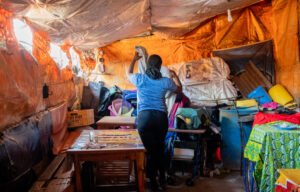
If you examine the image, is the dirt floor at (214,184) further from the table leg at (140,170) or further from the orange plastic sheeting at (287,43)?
the orange plastic sheeting at (287,43)

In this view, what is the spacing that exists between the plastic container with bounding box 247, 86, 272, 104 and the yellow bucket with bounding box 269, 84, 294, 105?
0.28ft

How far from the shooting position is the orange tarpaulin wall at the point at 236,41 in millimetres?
4398

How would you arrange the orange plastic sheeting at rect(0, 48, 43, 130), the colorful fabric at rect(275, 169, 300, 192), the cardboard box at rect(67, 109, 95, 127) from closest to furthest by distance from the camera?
the colorful fabric at rect(275, 169, 300, 192), the orange plastic sheeting at rect(0, 48, 43, 130), the cardboard box at rect(67, 109, 95, 127)

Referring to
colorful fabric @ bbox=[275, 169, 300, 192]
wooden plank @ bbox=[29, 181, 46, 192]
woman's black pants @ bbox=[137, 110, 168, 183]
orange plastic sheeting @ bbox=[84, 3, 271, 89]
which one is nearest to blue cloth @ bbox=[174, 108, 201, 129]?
woman's black pants @ bbox=[137, 110, 168, 183]

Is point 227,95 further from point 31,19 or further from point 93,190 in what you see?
point 31,19

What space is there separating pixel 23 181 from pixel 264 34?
182 inches

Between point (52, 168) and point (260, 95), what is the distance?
347 centimetres

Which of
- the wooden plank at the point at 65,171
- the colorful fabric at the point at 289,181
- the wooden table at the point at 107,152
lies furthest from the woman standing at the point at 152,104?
the colorful fabric at the point at 289,181

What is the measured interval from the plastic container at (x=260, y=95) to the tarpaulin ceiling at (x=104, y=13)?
1515 mm

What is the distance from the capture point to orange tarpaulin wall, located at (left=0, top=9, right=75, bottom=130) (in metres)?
2.12

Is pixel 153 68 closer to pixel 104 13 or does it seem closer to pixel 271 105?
pixel 104 13

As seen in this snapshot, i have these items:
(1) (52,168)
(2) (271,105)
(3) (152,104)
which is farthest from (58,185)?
(2) (271,105)

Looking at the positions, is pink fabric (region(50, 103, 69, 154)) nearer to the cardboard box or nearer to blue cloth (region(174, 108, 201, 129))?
the cardboard box

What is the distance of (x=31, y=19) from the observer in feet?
9.87
